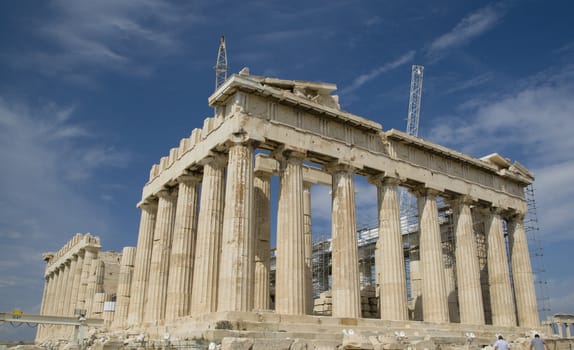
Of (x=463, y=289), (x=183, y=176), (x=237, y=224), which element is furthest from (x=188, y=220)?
(x=463, y=289)

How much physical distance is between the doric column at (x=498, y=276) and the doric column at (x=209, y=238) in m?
17.9

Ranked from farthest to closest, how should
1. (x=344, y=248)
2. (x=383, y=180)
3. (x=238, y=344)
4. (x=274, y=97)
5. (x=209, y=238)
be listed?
(x=383, y=180) → (x=344, y=248) → (x=274, y=97) → (x=209, y=238) → (x=238, y=344)

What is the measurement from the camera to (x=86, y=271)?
151ft

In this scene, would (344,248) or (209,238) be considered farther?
(344,248)

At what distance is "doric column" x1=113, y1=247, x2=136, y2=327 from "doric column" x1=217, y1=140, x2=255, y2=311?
13356 mm

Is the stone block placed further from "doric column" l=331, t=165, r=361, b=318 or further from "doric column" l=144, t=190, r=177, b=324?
"doric column" l=144, t=190, r=177, b=324

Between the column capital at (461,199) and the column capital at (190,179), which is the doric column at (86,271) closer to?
the column capital at (190,179)

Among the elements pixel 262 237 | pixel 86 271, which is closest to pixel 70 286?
pixel 86 271

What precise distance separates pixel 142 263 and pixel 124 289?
3399 millimetres

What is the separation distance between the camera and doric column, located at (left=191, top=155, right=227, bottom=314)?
23.8 meters

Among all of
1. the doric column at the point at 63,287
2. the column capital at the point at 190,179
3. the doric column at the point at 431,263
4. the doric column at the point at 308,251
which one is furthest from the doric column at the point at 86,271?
the doric column at the point at 431,263

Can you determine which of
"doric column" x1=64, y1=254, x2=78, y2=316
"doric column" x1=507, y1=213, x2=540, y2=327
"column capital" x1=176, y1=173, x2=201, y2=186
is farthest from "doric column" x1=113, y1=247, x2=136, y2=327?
"doric column" x1=507, y1=213, x2=540, y2=327

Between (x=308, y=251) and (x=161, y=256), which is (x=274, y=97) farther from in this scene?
(x=161, y=256)

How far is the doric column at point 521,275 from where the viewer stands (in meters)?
33.6
